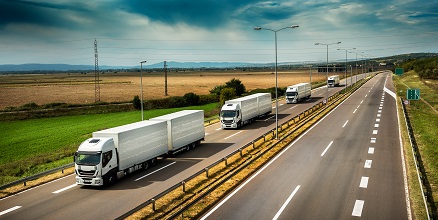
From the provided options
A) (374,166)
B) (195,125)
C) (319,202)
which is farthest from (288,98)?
(319,202)

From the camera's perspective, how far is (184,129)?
29.2 meters

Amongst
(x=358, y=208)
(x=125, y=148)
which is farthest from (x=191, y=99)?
(x=358, y=208)

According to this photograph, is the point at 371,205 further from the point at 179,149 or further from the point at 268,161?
the point at 179,149

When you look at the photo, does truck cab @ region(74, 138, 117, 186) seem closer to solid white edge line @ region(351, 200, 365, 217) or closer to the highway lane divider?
the highway lane divider

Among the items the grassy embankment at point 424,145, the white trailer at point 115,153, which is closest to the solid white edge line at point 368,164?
the grassy embankment at point 424,145

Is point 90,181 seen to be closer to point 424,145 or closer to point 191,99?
point 424,145

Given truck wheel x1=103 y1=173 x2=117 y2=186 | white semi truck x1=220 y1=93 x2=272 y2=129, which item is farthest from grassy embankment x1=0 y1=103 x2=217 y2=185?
white semi truck x1=220 y1=93 x2=272 y2=129

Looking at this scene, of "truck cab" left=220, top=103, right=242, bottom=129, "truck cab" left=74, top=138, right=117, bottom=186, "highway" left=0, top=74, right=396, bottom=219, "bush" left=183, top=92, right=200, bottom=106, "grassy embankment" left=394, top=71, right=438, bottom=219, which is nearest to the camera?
A: "highway" left=0, top=74, right=396, bottom=219

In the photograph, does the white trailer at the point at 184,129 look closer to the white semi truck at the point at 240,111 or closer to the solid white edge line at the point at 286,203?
the white semi truck at the point at 240,111

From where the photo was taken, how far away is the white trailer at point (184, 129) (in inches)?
1085

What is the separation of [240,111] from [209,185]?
20.9 m

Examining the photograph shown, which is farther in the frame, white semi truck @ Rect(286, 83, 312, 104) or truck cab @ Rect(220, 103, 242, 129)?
white semi truck @ Rect(286, 83, 312, 104)

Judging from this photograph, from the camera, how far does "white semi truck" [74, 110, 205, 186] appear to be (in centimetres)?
2073

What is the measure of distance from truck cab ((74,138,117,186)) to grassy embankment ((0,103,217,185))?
7.11 meters
